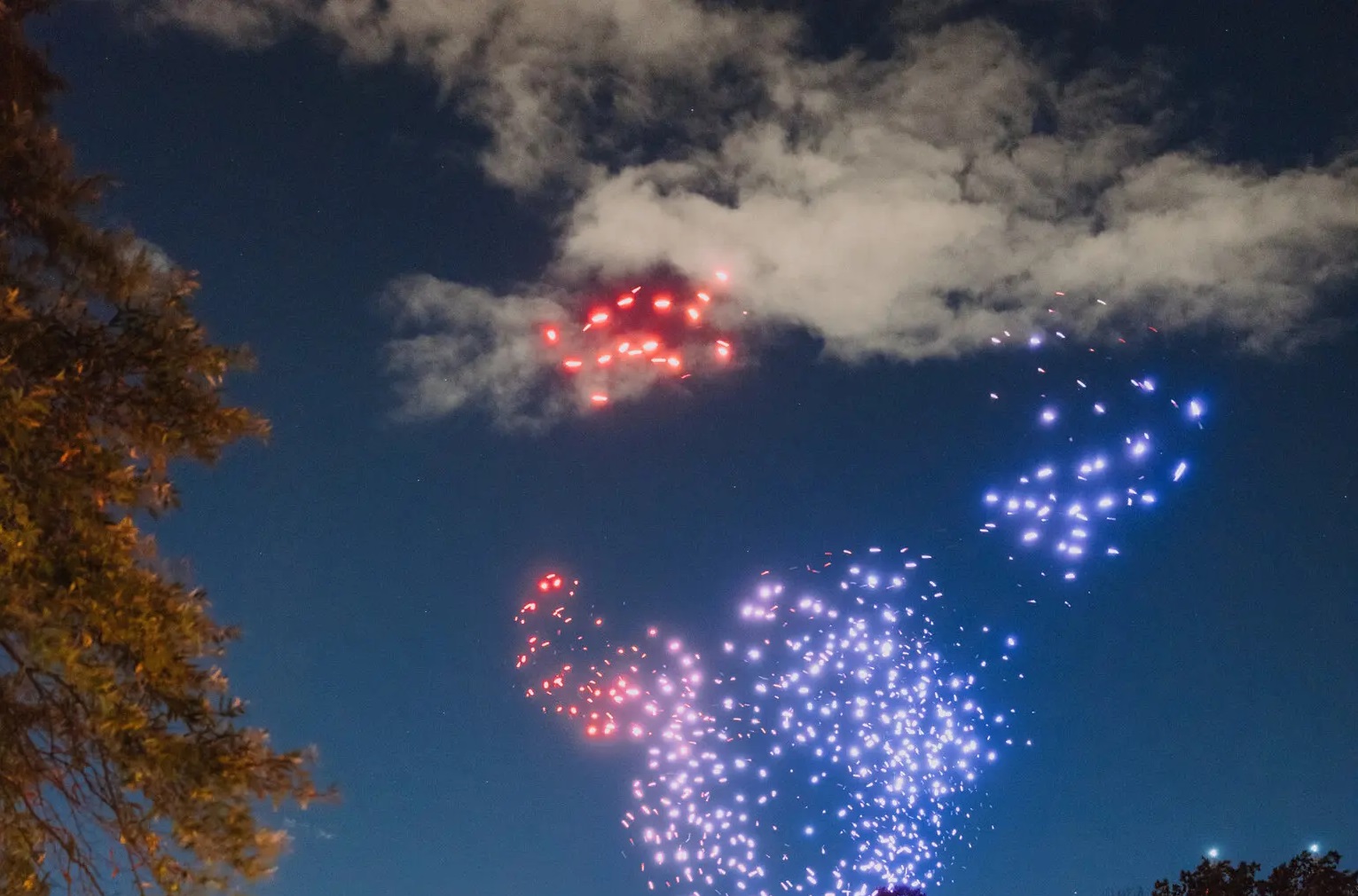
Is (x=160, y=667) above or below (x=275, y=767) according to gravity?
above

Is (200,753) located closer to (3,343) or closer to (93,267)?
(3,343)

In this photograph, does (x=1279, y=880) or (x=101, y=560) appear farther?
(x=1279, y=880)

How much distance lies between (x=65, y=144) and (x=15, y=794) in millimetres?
3703

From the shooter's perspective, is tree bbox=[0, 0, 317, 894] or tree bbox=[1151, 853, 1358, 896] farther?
tree bbox=[1151, 853, 1358, 896]

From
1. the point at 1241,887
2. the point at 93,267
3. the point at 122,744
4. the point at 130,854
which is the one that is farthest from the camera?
the point at 1241,887

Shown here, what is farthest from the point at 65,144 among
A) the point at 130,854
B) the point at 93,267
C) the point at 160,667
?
the point at 130,854

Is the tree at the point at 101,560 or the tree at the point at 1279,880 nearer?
the tree at the point at 101,560

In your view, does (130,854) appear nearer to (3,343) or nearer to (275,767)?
(275,767)

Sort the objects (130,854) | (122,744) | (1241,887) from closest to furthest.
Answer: (122,744) → (130,854) → (1241,887)

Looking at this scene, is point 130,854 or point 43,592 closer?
point 43,592

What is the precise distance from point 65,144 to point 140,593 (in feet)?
9.28

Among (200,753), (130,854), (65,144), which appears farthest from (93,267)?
(130,854)

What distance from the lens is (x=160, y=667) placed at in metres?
5.52

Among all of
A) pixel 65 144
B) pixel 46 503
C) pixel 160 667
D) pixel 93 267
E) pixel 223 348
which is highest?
pixel 65 144
